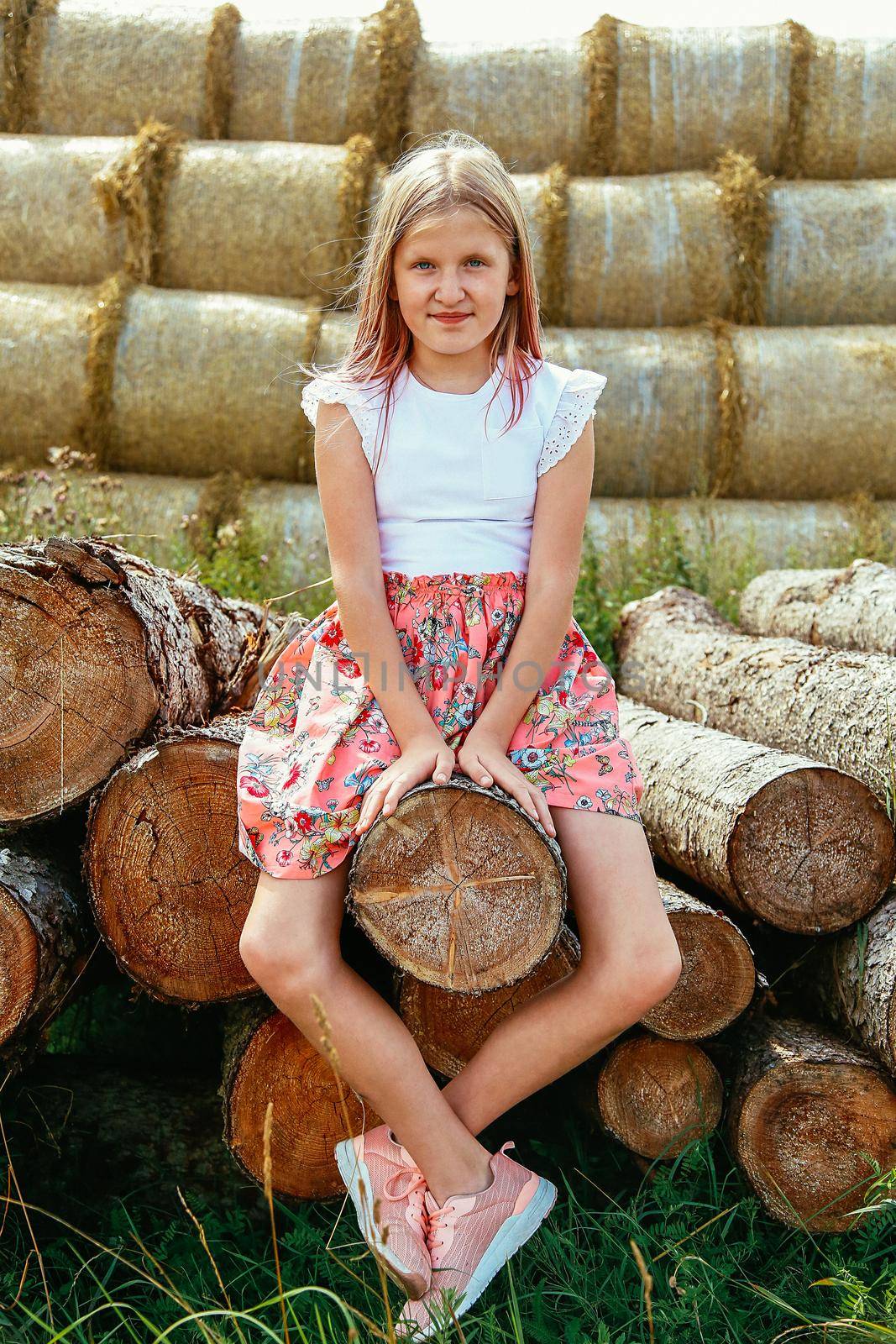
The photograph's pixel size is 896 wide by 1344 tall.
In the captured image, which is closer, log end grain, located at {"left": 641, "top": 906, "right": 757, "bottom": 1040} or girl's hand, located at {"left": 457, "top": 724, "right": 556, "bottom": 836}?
girl's hand, located at {"left": 457, "top": 724, "right": 556, "bottom": 836}

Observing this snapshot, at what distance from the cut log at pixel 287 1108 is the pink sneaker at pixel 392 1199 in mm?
54

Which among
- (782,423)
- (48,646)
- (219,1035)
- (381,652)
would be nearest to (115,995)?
Answer: (219,1035)

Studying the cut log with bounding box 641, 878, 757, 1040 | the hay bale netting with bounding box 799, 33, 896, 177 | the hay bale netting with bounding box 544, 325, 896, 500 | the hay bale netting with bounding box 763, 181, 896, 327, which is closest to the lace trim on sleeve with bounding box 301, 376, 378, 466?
the cut log with bounding box 641, 878, 757, 1040

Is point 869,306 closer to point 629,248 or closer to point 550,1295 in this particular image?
point 629,248

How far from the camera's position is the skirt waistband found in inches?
79.7

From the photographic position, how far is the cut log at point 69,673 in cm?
193

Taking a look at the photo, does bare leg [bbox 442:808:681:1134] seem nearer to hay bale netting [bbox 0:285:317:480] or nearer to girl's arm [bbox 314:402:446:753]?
girl's arm [bbox 314:402:446:753]

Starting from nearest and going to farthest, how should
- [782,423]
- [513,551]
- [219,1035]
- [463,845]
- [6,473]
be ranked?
[463,845] < [513,551] < [219,1035] < [6,473] < [782,423]

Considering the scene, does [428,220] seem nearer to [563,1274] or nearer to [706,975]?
[706,975]

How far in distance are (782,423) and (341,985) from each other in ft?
14.7

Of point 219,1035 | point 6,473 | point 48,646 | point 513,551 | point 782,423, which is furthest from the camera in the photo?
point 782,423

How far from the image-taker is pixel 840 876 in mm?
2039

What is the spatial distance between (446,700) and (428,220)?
0.78 meters

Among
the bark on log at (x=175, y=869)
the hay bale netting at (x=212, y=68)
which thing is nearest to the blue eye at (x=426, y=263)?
the bark on log at (x=175, y=869)
